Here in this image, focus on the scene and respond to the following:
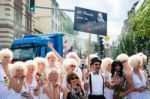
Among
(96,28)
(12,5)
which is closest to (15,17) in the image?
(12,5)

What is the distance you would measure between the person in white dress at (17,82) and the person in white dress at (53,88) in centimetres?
39

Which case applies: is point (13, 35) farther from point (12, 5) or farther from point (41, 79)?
point (41, 79)

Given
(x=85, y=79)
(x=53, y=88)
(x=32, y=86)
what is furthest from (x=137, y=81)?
(x=32, y=86)

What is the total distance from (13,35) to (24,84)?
126 ft

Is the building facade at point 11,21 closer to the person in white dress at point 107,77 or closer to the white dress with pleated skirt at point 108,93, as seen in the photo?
the person in white dress at point 107,77

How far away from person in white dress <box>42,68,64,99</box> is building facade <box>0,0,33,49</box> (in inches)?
1442

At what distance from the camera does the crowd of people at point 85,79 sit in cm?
851

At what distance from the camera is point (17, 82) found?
849cm

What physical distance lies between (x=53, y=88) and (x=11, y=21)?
127ft

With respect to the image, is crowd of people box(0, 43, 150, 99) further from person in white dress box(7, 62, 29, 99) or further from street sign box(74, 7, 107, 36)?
street sign box(74, 7, 107, 36)

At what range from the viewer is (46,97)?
845 cm

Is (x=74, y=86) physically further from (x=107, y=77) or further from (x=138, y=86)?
(x=107, y=77)

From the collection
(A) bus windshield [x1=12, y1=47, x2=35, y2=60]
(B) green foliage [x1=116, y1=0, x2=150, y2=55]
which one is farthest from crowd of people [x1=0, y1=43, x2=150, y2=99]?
(B) green foliage [x1=116, y1=0, x2=150, y2=55]

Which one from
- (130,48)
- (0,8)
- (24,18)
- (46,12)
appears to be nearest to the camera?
(0,8)
